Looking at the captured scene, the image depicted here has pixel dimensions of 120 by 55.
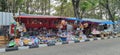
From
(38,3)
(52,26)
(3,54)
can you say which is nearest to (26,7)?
(38,3)

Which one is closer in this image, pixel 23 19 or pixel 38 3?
pixel 23 19

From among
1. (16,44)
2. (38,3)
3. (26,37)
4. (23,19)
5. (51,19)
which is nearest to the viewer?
(16,44)

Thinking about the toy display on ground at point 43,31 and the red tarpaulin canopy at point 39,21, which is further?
the red tarpaulin canopy at point 39,21

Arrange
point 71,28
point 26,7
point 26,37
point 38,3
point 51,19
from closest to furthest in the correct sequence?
1. point 26,37
2. point 51,19
3. point 71,28
4. point 26,7
5. point 38,3

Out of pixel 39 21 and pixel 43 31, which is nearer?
pixel 39 21

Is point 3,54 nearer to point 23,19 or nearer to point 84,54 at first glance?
point 84,54

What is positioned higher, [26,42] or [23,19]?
[23,19]

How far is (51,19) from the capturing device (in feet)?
62.6

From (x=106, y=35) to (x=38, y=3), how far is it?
21.1m

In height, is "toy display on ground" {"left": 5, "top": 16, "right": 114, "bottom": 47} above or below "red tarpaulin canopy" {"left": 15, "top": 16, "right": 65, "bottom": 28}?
below

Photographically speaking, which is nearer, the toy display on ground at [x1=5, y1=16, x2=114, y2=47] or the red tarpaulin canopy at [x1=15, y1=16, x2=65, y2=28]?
the toy display on ground at [x1=5, y1=16, x2=114, y2=47]

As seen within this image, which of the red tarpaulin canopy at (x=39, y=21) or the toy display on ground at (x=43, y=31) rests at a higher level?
the red tarpaulin canopy at (x=39, y=21)

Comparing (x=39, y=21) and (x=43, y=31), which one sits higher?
(x=39, y=21)

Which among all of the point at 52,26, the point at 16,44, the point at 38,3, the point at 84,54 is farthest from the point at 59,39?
the point at 38,3
